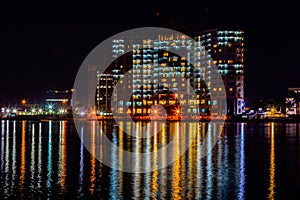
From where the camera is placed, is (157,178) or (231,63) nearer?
(157,178)

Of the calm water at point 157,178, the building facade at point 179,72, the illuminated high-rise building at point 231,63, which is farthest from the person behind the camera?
the building facade at point 179,72

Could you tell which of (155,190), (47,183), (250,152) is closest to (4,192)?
(47,183)

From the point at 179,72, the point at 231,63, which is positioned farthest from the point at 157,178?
the point at 179,72

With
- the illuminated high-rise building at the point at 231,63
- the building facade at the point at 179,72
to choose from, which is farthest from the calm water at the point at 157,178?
the building facade at the point at 179,72

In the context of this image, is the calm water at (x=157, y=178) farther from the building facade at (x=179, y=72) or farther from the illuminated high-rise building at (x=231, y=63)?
the building facade at (x=179, y=72)

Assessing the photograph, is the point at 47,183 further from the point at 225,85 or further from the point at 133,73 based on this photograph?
the point at 133,73

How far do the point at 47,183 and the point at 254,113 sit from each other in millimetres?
148783

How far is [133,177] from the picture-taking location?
23.7 m

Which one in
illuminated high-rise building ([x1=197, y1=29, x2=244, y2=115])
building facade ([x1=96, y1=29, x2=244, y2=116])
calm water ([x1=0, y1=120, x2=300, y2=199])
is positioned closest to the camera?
calm water ([x1=0, y1=120, x2=300, y2=199])

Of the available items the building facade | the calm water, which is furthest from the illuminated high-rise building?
the calm water

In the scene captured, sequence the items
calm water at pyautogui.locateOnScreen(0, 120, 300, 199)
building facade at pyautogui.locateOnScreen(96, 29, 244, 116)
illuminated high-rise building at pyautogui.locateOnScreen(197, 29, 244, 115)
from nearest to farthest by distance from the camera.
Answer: calm water at pyautogui.locateOnScreen(0, 120, 300, 199) < illuminated high-rise building at pyautogui.locateOnScreen(197, 29, 244, 115) < building facade at pyautogui.locateOnScreen(96, 29, 244, 116)

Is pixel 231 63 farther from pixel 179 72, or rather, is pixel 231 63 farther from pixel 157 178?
pixel 157 178

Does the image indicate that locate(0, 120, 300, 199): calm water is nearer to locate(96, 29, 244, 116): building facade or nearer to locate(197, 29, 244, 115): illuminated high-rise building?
locate(197, 29, 244, 115): illuminated high-rise building

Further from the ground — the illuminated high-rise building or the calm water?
the illuminated high-rise building
